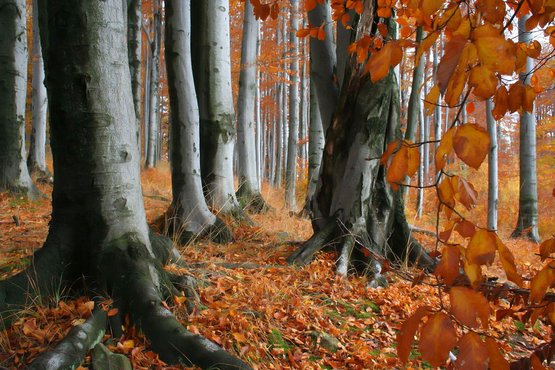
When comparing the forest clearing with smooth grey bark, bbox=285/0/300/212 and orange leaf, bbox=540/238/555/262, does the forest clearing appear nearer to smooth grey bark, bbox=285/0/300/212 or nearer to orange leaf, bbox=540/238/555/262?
orange leaf, bbox=540/238/555/262

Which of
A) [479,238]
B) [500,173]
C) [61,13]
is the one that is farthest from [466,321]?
[500,173]

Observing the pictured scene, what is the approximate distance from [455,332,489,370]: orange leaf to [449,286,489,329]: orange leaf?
43 millimetres

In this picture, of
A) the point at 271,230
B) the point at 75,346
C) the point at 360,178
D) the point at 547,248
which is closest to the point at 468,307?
the point at 547,248

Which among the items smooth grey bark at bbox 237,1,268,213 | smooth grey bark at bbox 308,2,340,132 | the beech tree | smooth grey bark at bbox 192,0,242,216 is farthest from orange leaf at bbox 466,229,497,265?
smooth grey bark at bbox 237,1,268,213

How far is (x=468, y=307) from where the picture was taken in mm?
859

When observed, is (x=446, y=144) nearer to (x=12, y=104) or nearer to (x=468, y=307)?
(x=468, y=307)

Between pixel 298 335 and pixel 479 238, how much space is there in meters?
2.14

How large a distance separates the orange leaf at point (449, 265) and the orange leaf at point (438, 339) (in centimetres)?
9

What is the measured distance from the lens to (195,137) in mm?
4582

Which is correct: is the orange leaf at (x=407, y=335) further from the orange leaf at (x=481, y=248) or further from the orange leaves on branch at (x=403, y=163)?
the orange leaves on branch at (x=403, y=163)

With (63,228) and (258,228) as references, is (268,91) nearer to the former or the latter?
(258,228)

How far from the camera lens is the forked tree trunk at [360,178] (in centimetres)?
416

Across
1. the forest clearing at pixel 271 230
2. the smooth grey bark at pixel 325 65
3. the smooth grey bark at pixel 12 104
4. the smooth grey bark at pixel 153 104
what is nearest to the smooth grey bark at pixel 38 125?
the smooth grey bark at pixel 12 104

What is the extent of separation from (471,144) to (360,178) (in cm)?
343
